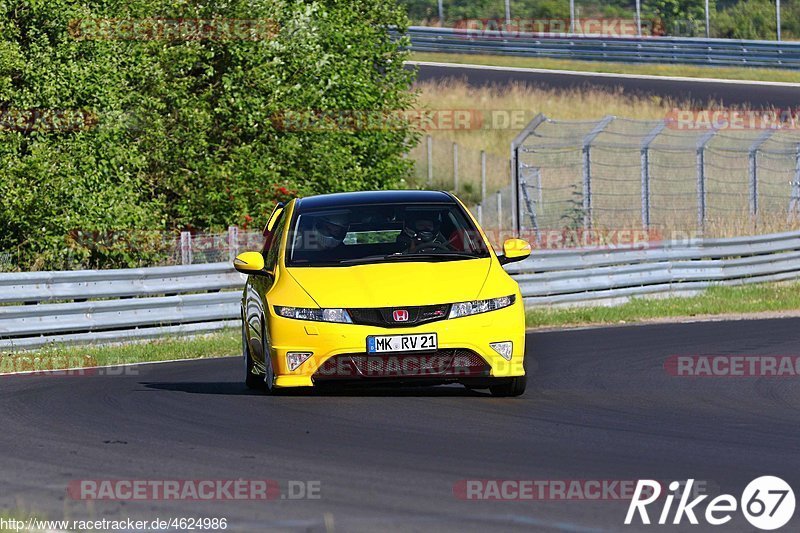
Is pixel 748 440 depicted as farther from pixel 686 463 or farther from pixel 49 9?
pixel 49 9

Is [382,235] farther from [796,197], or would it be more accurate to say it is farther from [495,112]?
[495,112]

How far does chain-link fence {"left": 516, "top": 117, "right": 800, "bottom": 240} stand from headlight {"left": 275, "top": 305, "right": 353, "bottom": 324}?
50.5 feet

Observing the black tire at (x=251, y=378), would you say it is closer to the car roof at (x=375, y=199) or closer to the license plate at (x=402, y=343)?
the car roof at (x=375, y=199)

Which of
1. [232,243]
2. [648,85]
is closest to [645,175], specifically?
[232,243]

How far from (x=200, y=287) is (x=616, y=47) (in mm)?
33466

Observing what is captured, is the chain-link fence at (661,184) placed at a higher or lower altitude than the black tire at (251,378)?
lower

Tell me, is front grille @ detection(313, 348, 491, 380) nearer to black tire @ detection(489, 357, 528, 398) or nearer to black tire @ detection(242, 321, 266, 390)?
black tire @ detection(489, 357, 528, 398)

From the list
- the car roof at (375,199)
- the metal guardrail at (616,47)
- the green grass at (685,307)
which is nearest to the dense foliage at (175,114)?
the green grass at (685,307)

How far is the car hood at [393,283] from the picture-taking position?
1014 cm

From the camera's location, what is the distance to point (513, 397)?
1072 cm

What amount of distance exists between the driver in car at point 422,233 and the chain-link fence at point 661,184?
1400 centimetres

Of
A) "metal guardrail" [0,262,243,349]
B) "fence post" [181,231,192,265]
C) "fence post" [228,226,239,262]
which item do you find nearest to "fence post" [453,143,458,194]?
"fence post" [228,226,239,262]

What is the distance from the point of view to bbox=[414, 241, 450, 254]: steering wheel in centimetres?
1106

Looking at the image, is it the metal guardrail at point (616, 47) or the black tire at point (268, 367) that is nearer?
the black tire at point (268, 367)
